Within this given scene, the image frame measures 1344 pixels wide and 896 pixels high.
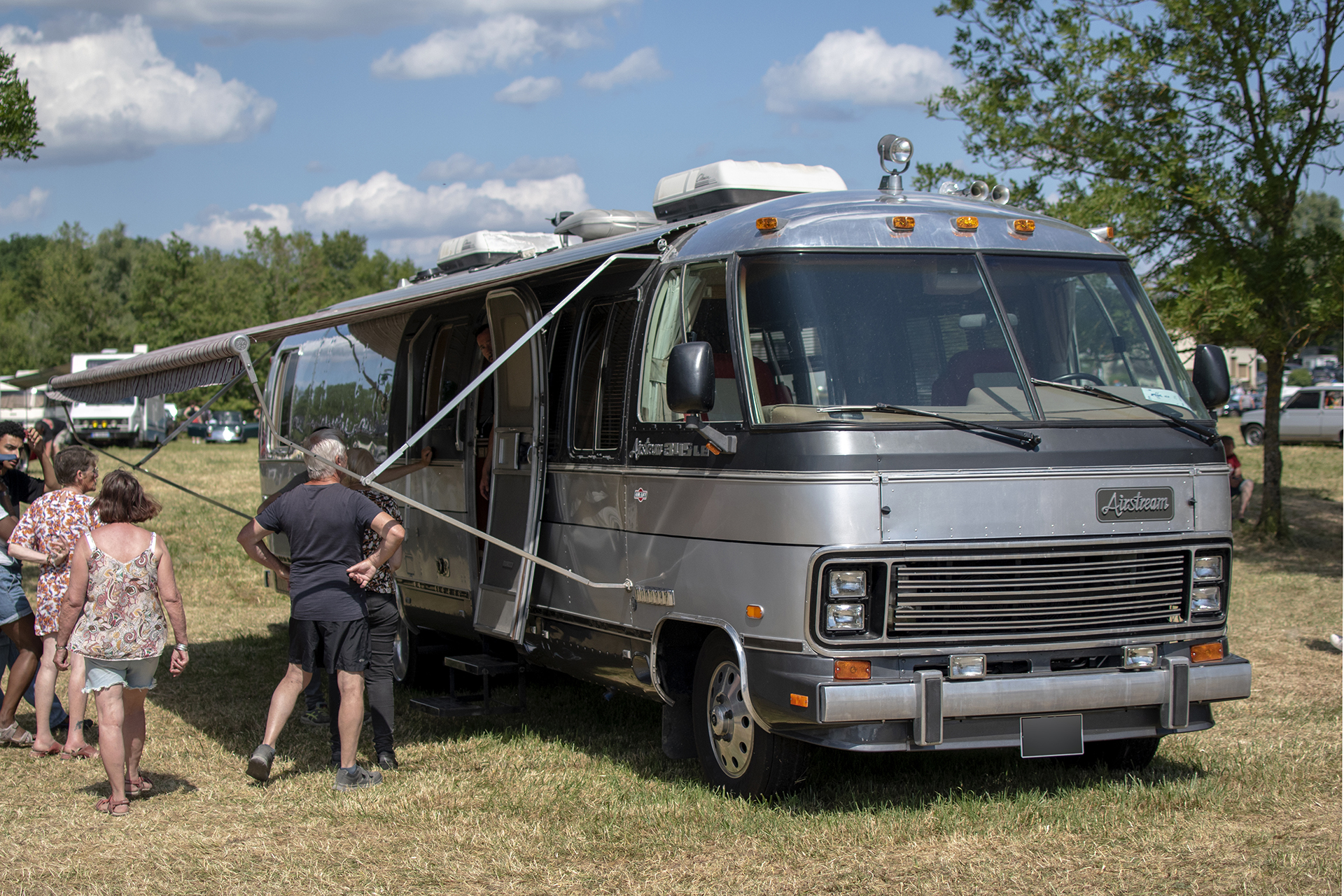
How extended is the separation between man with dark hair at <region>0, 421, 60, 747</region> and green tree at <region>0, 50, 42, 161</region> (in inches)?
318

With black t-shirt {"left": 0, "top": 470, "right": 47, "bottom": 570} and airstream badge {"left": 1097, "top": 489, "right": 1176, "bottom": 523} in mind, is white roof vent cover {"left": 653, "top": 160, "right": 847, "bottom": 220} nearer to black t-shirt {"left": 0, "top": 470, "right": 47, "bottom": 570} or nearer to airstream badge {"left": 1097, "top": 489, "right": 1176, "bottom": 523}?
airstream badge {"left": 1097, "top": 489, "right": 1176, "bottom": 523}

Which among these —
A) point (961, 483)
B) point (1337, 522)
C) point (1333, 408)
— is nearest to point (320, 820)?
point (961, 483)

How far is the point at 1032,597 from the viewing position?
20.2ft

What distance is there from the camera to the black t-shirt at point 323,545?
7195mm

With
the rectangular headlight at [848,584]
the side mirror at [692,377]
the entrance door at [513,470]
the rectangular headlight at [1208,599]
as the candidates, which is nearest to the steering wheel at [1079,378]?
the rectangular headlight at [1208,599]

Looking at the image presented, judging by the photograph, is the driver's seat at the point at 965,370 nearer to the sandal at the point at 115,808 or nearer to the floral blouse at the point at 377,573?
the floral blouse at the point at 377,573

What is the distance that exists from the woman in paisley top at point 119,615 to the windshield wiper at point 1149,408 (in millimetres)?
4520

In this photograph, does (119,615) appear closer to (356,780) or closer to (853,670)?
(356,780)

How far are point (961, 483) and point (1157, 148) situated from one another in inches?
475

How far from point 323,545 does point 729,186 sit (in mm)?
3089

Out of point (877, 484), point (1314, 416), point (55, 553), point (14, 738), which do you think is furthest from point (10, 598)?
point (1314, 416)

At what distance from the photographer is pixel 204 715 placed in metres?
9.23

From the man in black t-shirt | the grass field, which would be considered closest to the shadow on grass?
the grass field

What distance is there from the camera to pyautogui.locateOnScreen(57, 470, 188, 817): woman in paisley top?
677cm
